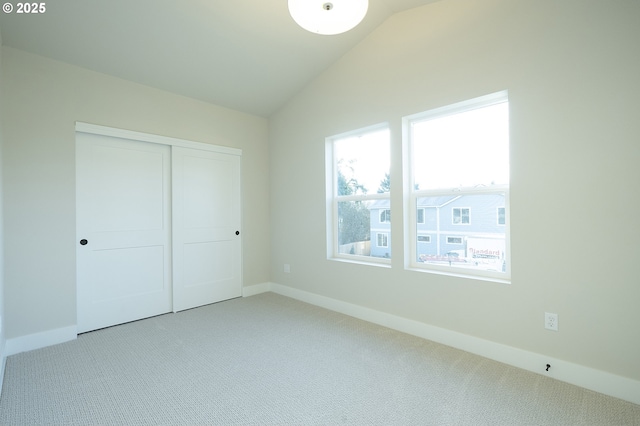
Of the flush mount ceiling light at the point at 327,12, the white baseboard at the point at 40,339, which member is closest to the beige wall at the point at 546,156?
the flush mount ceiling light at the point at 327,12

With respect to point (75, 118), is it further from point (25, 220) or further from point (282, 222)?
point (282, 222)

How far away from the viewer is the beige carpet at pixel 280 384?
1807 mm

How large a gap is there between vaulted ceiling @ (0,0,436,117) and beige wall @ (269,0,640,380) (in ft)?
1.95

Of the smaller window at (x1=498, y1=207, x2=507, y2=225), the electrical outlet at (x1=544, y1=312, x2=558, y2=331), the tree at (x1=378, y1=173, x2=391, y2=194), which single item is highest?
the tree at (x1=378, y1=173, x2=391, y2=194)

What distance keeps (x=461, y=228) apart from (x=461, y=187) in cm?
37

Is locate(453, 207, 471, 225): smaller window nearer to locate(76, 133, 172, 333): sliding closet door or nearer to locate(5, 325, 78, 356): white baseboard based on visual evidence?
locate(76, 133, 172, 333): sliding closet door

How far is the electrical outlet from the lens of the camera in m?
2.21

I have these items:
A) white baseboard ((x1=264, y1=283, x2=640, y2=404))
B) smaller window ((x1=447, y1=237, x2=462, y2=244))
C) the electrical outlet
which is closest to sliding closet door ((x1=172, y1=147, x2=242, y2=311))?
white baseboard ((x1=264, y1=283, x2=640, y2=404))

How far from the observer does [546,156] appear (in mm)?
2242

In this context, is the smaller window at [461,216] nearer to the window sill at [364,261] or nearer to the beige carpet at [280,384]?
the window sill at [364,261]

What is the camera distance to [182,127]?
150 inches

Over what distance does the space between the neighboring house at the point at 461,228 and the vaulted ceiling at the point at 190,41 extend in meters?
1.90

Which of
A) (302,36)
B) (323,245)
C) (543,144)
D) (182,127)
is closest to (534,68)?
(543,144)

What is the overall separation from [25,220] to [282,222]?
2717mm
